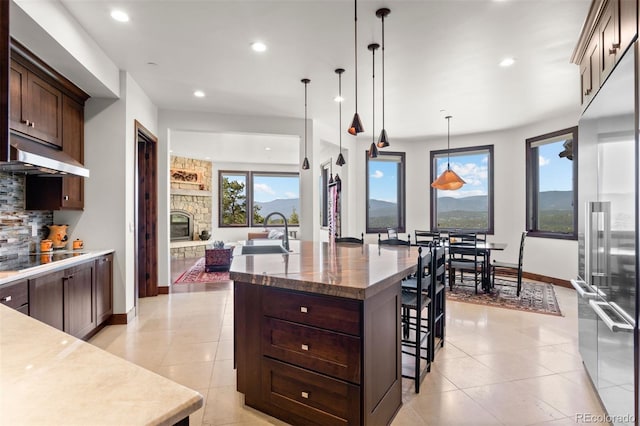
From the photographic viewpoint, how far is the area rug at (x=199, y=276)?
6145 millimetres

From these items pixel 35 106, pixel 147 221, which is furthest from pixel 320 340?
pixel 147 221

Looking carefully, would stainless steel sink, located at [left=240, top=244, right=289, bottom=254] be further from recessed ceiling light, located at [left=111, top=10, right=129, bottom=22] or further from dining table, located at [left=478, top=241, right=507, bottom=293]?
dining table, located at [left=478, top=241, right=507, bottom=293]

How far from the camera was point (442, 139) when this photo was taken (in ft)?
23.9

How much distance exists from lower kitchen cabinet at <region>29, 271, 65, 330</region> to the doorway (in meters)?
2.17

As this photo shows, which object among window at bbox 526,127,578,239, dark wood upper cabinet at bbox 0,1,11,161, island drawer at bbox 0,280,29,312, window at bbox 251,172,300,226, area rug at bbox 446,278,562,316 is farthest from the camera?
window at bbox 251,172,300,226

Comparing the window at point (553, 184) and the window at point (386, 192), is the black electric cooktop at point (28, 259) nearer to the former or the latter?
the window at point (386, 192)

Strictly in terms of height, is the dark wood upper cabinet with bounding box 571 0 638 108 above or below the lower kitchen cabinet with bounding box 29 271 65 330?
above

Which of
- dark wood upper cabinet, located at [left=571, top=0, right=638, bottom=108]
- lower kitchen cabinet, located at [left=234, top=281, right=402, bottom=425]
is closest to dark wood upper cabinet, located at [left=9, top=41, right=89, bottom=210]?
lower kitchen cabinet, located at [left=234, top=281, right=402, bottom=425]

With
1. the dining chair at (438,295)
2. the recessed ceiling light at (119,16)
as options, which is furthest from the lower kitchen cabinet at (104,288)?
the dining chair at (438,295)

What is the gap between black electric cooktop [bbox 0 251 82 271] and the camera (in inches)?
101

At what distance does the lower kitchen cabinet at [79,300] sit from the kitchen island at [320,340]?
1836mm

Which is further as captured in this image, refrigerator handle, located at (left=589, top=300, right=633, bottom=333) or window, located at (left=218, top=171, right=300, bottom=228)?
window, located at (left=218, top=171, right=300, bottom=228)

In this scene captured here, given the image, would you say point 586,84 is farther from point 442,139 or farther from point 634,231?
point 442,139

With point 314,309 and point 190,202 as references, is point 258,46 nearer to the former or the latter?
point 314,309
